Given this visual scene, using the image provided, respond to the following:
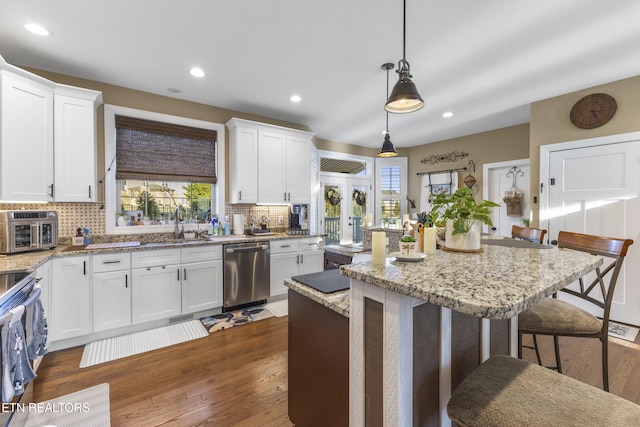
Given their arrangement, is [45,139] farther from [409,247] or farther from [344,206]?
[344,206]

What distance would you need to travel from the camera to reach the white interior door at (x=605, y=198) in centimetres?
311

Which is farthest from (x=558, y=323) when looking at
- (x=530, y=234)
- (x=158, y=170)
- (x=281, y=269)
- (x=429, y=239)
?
(x=158, y=170)

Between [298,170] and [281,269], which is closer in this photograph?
[281,269]

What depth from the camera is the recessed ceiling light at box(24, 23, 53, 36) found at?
2.28m

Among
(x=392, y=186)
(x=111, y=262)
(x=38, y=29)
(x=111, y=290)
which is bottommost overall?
(x=111, y=290)

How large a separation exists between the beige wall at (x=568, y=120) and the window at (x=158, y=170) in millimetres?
4237

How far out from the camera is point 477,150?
209 inches

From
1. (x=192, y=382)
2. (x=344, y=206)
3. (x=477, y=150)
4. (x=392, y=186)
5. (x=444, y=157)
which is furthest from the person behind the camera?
(x=392, y=186)

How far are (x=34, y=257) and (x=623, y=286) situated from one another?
5.79 m

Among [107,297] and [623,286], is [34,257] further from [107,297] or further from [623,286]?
[623,286]

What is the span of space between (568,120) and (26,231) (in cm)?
581

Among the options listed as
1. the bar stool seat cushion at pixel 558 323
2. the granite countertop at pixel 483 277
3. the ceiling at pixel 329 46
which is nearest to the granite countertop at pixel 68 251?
the ceiling at pixel 329 46

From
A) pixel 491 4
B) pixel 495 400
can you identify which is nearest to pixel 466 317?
pixel 495 400

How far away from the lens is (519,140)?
15.5 feet
